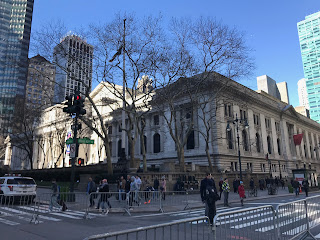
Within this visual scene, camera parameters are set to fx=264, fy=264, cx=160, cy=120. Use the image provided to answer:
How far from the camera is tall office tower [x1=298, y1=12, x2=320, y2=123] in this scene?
459 feet

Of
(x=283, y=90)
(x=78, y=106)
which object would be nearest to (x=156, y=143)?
(x=78, y=106)

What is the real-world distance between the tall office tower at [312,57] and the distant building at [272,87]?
1611 centimetres

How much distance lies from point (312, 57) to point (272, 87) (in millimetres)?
39136

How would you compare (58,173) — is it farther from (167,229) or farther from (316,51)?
(316,51)

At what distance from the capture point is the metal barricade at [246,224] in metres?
4.80

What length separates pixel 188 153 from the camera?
Answer: 44406 mm

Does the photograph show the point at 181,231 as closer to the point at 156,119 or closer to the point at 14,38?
the point at 156,119

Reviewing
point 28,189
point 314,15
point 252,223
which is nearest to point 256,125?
point 28,189

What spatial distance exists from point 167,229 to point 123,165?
25.2m

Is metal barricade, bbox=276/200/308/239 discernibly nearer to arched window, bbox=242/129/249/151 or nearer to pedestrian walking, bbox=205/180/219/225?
pedestrian walking, bbox=205/180/219/225

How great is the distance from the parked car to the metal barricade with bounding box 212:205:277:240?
45.0 ft

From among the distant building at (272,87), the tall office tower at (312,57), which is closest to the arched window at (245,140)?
the distant building at (272,87)

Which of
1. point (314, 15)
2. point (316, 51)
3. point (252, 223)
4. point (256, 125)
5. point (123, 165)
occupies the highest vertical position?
point (314, 15)

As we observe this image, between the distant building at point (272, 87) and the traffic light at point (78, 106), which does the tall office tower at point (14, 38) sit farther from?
the distant building at point (272, 87)
